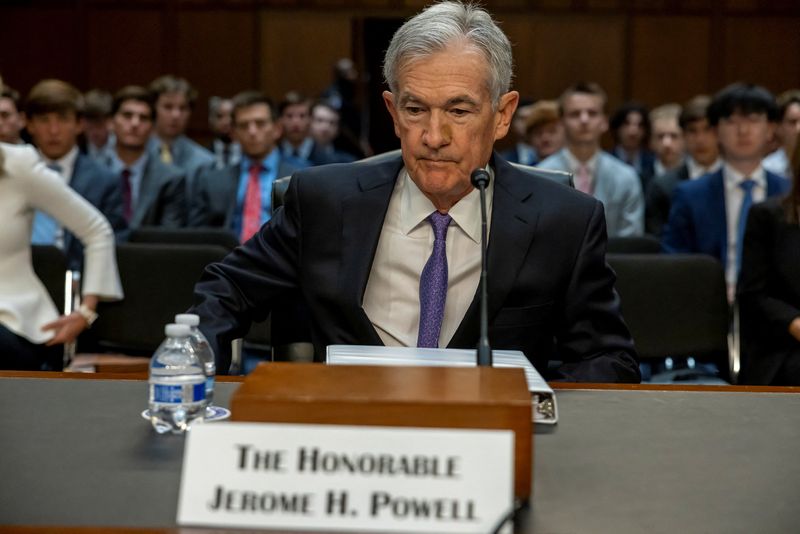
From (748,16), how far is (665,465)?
446 inches

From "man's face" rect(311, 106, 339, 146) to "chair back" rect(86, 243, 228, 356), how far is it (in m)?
6.36

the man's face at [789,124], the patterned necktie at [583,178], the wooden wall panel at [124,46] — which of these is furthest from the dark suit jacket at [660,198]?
the wooden wall panel at [124,46]

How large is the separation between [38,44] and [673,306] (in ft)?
33.1

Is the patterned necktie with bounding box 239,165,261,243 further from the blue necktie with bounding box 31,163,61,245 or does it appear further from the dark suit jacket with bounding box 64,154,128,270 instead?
the blue necktie with bounding box 31,163,61,245

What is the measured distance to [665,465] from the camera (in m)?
1.42

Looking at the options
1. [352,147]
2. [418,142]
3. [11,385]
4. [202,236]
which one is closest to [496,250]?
[418,142]

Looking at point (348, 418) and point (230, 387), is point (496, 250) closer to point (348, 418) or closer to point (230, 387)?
point (230, 387)

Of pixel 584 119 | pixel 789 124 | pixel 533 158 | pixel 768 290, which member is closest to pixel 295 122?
pixel 533 158

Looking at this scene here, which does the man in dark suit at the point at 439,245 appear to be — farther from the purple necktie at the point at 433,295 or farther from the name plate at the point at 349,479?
the name plate at the point at 349,479

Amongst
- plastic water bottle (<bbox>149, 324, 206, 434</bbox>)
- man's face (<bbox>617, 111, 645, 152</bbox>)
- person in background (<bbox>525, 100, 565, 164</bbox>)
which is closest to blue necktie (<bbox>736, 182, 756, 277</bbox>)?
person in background (<bbox>525, 100, 565, 164</bbox>)

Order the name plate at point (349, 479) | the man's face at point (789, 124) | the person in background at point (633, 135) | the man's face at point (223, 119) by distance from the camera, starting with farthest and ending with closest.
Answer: the man's face at point (223, 119) → the person in background at point (633, 135) → the man's face at point (789, 124) → the name plate at point (349, 479)

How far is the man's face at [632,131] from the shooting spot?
9555 millimetres

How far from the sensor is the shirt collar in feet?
7.90

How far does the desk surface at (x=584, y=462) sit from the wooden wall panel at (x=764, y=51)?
10.7 meters
